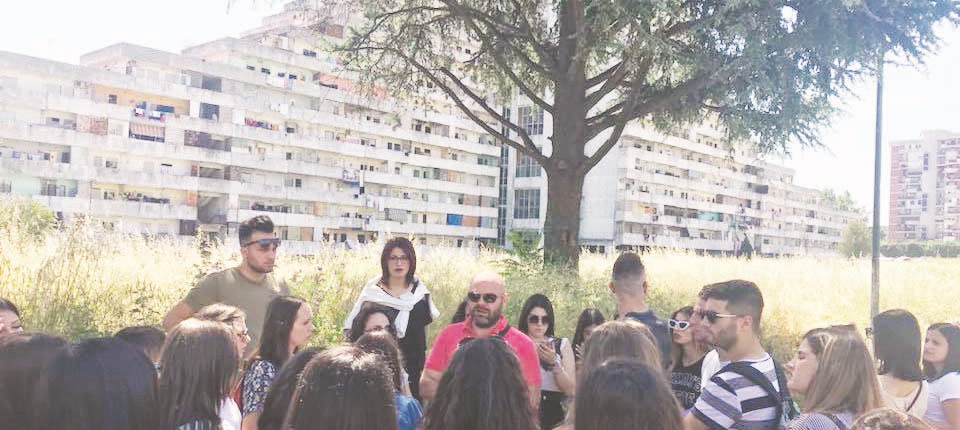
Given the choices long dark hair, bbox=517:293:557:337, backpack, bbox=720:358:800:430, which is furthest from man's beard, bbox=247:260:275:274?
backpack, bbox=720:358:800:430

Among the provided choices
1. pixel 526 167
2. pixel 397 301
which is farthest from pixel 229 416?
pixel 526 167

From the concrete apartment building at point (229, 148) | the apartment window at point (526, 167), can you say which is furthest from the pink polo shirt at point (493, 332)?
the apartment window at point (526, 167)

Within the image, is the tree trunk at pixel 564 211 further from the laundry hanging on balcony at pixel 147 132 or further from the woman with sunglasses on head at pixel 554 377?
the laundry hanging on balcony at pixel 147 132

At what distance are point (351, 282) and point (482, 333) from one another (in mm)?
6004

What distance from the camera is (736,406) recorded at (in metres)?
3.26

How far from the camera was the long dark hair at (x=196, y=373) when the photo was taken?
3.03 m

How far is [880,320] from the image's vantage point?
430cm

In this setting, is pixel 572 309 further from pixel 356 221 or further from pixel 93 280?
pixel 356 221

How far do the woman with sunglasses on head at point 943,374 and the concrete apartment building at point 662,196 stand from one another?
51.8 metres

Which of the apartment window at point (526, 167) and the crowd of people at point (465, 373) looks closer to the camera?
the crowd of people at point (465, 373)

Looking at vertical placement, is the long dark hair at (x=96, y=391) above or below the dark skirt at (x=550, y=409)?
above

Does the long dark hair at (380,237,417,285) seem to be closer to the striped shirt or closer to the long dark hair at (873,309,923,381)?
the striped shirt

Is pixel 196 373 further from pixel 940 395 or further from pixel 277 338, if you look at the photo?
pixel 940 395

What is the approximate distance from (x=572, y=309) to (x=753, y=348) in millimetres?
7331
